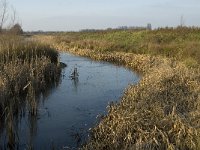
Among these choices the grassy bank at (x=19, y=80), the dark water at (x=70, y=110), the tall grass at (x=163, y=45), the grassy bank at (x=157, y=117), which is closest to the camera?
the grassy bank at (x=157, y=117)

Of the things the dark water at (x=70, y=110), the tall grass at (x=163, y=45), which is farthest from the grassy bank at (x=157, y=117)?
the tall grass at (x=163, y=45)

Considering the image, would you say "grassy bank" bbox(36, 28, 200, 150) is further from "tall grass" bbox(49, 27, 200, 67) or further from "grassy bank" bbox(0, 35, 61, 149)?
"tall grass" bbox(49, 27, 200, 67)

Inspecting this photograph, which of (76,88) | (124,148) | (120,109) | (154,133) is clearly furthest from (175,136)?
(76,88)

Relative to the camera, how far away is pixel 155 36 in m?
32.4

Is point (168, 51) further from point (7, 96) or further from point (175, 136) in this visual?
point (175, 136)

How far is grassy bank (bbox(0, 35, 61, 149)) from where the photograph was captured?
30.2ft

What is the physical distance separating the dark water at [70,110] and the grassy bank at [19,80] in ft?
1.08

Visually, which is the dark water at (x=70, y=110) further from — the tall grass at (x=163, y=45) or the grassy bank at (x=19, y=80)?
the tall grass at (x=163, y=45)

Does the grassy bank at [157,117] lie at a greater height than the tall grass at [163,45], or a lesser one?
lesser

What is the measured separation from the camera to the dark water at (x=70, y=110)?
8.35m

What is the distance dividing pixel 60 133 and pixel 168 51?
14.6 metres

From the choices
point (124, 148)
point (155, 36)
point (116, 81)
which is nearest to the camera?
point (124, 148)

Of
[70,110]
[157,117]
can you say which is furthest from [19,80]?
[157,117]

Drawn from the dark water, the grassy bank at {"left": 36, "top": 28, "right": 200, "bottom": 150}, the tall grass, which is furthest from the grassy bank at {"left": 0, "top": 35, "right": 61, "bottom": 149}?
the tall grass
